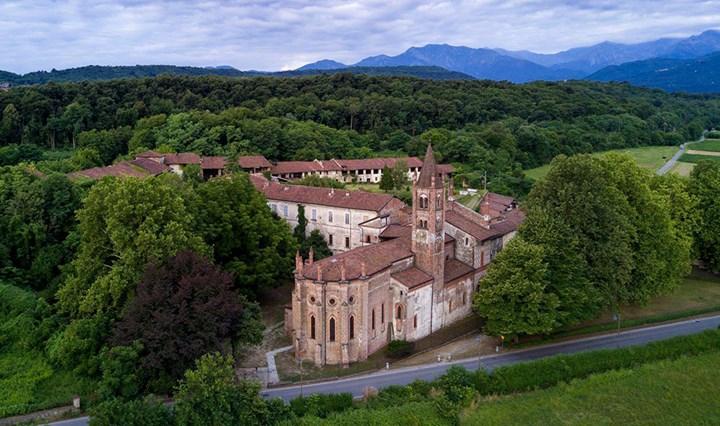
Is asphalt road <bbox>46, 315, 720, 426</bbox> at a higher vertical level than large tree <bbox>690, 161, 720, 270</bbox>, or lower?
lower

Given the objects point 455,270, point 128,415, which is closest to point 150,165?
point 455,270

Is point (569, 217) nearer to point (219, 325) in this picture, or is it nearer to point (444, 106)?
point (219, 325)

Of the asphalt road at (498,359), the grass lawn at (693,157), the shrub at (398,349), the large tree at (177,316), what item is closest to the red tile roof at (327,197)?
the shrub at (398,349)

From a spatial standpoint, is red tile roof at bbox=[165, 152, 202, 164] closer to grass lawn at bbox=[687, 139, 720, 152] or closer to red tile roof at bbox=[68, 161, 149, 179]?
red tile roof at bbox=[68, 161, 149, 179]

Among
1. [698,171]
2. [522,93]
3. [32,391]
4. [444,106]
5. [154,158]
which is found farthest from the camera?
[522,93]

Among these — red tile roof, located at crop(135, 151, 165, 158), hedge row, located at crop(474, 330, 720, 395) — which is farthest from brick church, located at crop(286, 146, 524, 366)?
red tile roof, located at crop(135, 151, 165, 158)

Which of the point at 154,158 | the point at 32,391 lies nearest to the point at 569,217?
the point at 32,391
